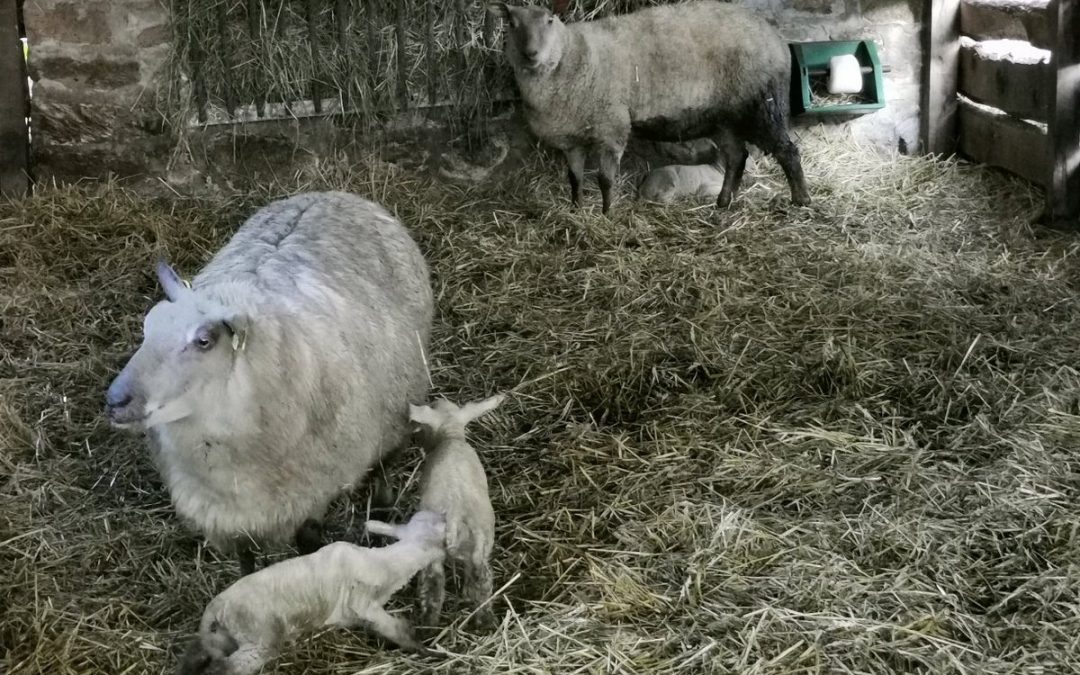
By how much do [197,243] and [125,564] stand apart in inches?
99.6

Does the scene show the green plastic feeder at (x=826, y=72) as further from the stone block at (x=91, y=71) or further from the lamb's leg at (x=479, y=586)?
the lamb's leg at (x=479, y=586)

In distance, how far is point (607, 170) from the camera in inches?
231

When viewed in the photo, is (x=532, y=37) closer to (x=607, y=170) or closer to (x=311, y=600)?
(x=607, y=170)

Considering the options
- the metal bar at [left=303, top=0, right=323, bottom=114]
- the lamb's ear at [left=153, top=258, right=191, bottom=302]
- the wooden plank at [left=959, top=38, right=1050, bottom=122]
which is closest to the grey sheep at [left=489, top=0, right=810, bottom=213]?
the metal bar at [left=303, top=0, right=323, bottom=114]

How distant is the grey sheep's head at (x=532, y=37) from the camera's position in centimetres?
A: 554

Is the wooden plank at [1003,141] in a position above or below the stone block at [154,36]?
below

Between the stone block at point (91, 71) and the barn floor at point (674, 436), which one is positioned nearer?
the barn floor at point (674, 436)

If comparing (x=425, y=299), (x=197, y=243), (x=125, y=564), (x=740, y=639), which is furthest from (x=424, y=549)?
(x=197, y=243)

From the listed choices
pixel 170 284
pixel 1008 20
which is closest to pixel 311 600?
pixel 170 284

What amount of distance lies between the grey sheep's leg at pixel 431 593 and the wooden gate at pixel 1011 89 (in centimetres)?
440

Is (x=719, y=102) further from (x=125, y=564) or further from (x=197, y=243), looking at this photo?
(x=125, y=564)

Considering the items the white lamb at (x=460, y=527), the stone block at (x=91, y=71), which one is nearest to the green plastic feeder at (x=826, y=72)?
the stone block at (x=91, y=71)

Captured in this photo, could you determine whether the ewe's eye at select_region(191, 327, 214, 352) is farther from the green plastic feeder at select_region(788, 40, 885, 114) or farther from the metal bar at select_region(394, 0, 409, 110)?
the green plastic feeder at select_region(788, 40, 885, 114)

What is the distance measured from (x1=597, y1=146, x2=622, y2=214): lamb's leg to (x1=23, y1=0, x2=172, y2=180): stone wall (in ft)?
8.52
